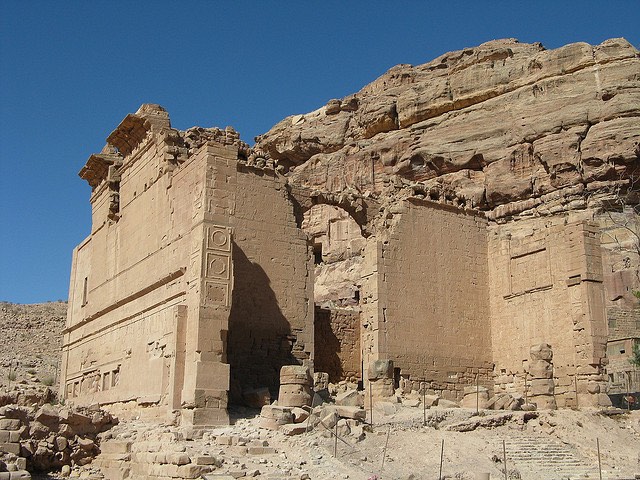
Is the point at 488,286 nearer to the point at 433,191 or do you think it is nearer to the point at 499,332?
the point at 499,332

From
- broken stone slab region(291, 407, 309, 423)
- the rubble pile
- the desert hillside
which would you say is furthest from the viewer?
the desert hillside

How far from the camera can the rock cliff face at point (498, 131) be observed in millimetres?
31828

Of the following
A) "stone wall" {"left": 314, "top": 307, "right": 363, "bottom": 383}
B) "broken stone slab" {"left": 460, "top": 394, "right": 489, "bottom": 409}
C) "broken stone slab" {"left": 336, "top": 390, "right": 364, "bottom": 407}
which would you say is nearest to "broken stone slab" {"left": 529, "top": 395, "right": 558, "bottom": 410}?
"broken stone slab" {"left": 460, "top": 394, "right": 489, "bottom": 409}

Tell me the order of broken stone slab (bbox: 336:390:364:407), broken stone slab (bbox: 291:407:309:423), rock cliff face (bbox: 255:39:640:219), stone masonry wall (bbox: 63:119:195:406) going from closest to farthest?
broken stone slab (bbox: 291:407:309:423) < broken stone slab (bbox: 336:390:364:407) < stone masonry wall (bbox: 63:119:195:406) < rock cliff face (bbox: 255:39:640:219)

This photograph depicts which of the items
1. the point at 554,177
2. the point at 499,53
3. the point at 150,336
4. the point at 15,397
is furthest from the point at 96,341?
the point at 499,53

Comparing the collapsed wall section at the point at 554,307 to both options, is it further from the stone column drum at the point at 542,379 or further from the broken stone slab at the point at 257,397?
the broken stone slab at the point at 257,397

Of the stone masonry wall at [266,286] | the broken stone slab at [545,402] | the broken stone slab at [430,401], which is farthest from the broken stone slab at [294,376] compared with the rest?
the broken stone slab at [545,402]

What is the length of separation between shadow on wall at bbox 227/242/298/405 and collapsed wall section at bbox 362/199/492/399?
2.29m

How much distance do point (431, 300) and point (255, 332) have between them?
4.75 metres

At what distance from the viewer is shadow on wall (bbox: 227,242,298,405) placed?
1709 cm

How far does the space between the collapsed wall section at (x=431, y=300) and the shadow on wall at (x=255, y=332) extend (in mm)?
2290

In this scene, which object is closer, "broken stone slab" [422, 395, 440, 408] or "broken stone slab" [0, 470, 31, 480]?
"broken stone slab" [0, 470, 31, 480]

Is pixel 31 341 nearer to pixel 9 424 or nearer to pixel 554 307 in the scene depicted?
pixel 9 424

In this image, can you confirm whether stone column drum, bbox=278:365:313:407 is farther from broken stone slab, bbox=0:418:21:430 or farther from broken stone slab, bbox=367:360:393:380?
broken stone slab, bbox=0:418:21:430
